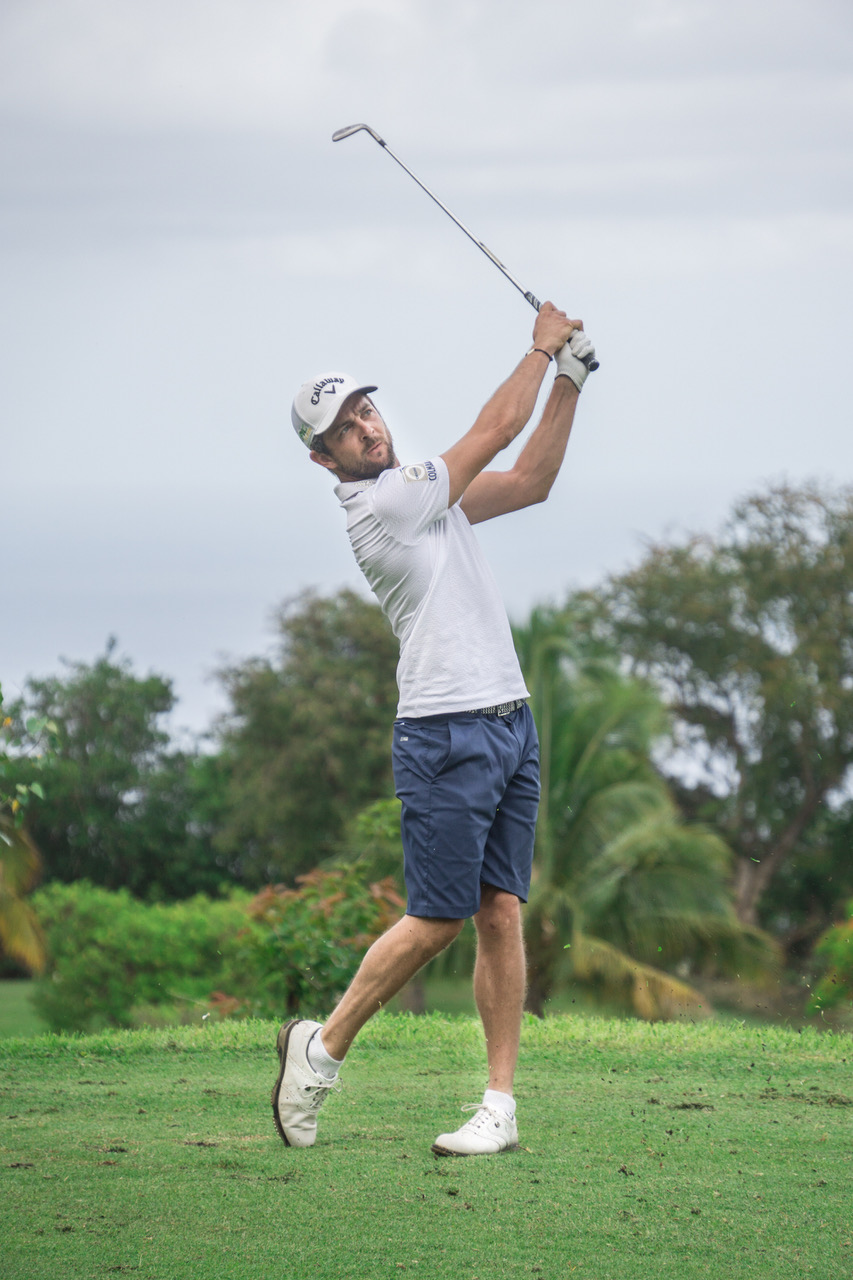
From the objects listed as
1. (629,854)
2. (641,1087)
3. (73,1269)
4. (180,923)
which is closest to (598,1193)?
(73,1269)

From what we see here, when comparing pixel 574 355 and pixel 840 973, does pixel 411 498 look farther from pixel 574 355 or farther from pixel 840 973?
pixel 840 973

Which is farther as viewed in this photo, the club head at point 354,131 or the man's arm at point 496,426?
the club head at point 354,131

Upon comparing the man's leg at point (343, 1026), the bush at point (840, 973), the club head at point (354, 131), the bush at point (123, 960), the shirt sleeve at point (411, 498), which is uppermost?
the club head at point (354, 131)

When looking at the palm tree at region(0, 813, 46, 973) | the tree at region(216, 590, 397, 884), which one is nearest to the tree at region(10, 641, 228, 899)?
the tree at region(216, 590, 397, 884)

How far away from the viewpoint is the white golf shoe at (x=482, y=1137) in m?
3.43

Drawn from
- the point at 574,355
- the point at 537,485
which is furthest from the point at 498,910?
the point at 574,355

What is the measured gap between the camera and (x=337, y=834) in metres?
25.8

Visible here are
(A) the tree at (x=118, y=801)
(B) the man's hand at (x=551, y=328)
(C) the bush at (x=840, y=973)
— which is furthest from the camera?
(A) the tree at (x=118, y=801)

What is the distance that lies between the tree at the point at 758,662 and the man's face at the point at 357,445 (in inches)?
854

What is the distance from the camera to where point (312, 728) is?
25.2 metres

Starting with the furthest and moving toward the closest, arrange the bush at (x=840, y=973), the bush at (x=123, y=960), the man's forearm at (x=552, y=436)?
1. the bush at (x=123, y=960)
2. the bush at (x=840, y=973)
3. the man's forearm at (x=552, y=436)

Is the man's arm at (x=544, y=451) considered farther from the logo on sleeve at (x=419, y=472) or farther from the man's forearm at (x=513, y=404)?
the logo on sleeve at (x=419, y=472)

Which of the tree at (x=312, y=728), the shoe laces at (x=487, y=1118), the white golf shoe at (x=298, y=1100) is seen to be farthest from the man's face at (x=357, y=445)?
the tree at (x=312, y=728)

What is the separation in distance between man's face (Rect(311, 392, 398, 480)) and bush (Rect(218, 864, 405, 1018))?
13.7ft
